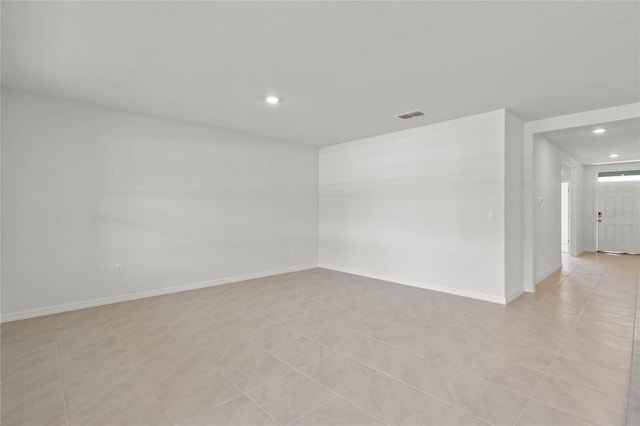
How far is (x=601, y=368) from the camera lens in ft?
7.89

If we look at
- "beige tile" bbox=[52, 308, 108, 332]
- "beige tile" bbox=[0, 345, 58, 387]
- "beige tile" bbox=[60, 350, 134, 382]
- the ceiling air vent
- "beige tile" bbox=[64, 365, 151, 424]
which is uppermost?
the ceiling air vent

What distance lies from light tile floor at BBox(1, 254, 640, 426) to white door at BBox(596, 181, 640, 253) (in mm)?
5648

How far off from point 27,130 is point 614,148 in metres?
9.76

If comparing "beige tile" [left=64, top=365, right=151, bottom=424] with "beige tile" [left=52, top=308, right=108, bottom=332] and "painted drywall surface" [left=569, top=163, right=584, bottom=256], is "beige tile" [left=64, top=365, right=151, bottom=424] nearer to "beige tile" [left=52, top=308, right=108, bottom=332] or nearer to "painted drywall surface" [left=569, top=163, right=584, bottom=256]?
"beige tile" [left=52, top=308, right=108, bottom=332]

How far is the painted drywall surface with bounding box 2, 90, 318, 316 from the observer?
3471 mm

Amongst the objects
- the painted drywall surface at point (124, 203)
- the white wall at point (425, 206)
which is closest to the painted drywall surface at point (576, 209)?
the white wall at point (425, 206)

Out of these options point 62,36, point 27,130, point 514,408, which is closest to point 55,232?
point 27,130

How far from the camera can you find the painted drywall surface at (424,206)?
4.14m

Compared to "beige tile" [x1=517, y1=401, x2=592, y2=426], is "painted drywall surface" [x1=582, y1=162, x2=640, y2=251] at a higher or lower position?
higher

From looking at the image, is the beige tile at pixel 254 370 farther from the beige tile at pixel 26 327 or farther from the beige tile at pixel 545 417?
the beige tile at pixel 26 327

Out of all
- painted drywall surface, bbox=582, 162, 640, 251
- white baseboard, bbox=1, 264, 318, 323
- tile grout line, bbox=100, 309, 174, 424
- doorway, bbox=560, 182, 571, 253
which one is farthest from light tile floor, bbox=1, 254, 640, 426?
painted drywall surface, bbox=582, 162, 640, 251

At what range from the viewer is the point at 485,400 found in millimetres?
1998

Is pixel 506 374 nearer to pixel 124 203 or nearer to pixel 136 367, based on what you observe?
pixel 136 367

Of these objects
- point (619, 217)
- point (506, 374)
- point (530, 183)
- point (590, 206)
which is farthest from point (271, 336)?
point (619, 217)
